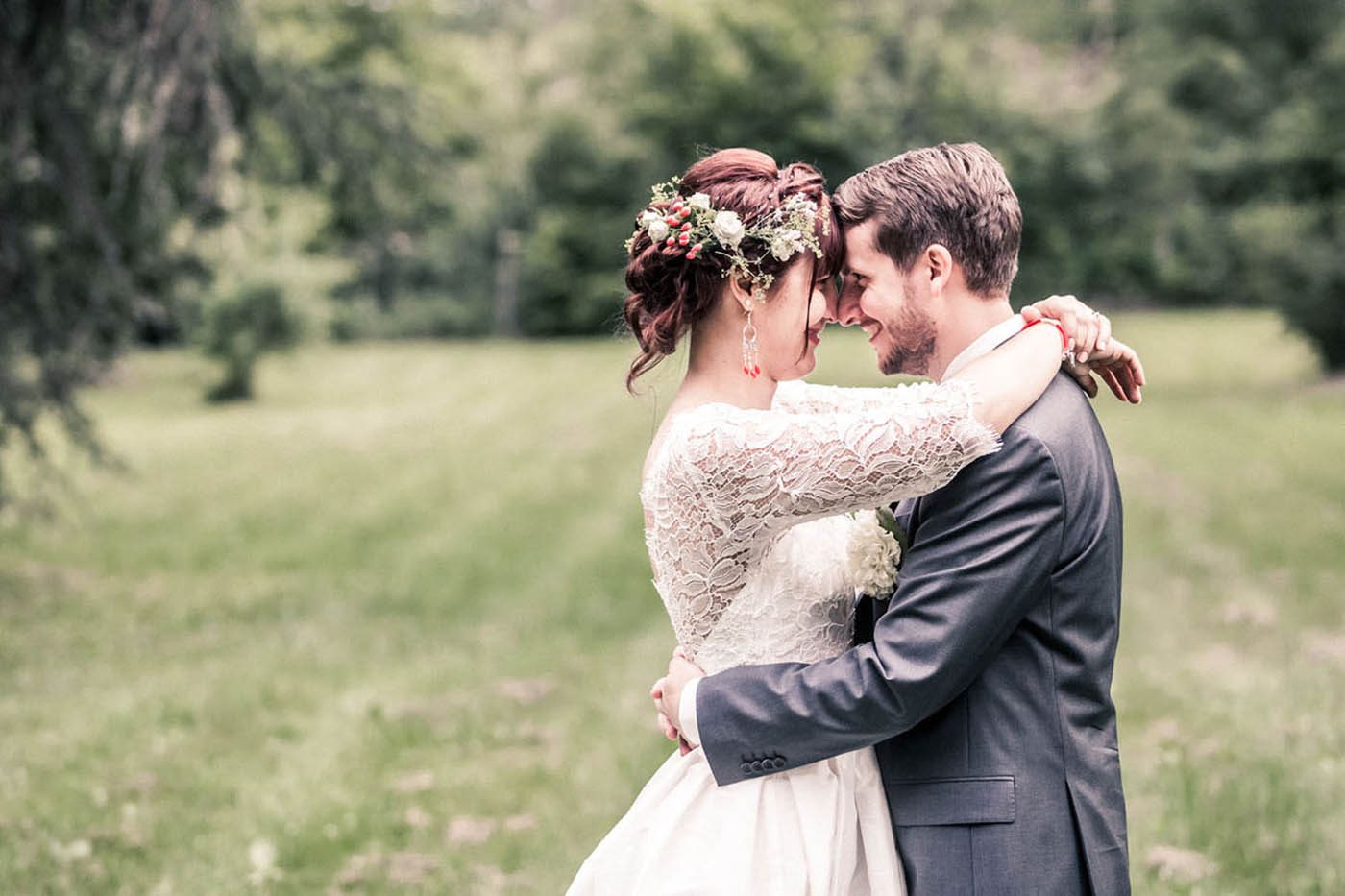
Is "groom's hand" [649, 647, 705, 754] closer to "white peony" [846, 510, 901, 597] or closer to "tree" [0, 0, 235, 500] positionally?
"white peony" [846, 510, 901, 597]

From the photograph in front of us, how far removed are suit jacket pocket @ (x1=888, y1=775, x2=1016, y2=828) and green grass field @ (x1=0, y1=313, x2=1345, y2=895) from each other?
3.25 ft

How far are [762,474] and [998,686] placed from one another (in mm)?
594

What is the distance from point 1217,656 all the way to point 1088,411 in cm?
627

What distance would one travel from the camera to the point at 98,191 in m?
9.92

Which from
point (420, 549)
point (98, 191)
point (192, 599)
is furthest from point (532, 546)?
point (98, 191)

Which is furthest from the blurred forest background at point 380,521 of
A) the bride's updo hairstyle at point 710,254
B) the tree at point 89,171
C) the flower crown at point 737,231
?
the flower crown at point 737,231

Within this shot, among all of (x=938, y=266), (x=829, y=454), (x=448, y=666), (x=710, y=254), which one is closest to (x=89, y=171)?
(x=448, y=666)

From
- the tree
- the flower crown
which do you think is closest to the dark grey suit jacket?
the flower crown

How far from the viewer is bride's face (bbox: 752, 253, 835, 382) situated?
2.87m

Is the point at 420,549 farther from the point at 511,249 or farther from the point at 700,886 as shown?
the point at 511,249

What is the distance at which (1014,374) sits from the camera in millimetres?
2553

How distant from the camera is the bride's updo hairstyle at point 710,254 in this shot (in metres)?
2.84

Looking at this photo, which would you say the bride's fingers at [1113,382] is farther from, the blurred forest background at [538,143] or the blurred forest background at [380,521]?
the blurred forest background at [538,143]

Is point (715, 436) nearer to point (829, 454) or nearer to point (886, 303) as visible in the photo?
point (829, 454)
